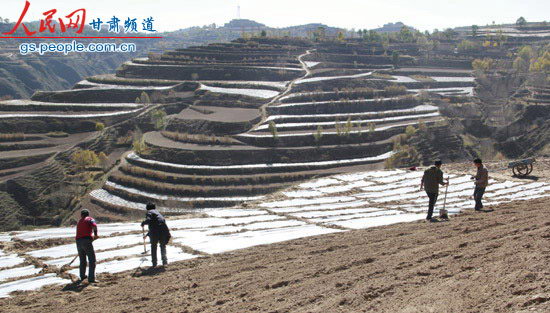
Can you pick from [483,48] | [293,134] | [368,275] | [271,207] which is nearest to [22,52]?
[483,48]

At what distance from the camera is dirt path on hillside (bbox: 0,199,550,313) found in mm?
6688

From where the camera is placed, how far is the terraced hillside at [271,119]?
4134 centimetres

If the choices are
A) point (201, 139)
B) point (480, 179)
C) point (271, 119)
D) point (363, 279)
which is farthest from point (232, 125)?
point (363, 279)

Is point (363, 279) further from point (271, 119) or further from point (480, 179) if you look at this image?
point (271, 119)

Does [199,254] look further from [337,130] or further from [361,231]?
[337,130]

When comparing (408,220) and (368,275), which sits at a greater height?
(368,275)

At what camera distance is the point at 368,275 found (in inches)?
327

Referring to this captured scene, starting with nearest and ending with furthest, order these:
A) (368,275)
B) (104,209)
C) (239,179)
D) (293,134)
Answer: (368,275) → (104,209) → (239,179) → (293,134)

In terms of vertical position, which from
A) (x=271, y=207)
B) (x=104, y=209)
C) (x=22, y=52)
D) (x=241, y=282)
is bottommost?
(x=104, y=209)

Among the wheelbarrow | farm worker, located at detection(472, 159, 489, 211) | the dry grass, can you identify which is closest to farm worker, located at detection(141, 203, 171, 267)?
farm worker, located at detection(472, 159, 489, 211)

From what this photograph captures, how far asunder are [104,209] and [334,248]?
29595 mm

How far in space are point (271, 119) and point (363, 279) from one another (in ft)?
Result: 164

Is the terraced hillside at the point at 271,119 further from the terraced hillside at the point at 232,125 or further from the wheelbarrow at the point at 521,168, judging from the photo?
the wheelbarrow at the point at 521,168

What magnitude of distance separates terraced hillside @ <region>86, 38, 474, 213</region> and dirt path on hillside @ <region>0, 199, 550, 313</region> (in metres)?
27.4
